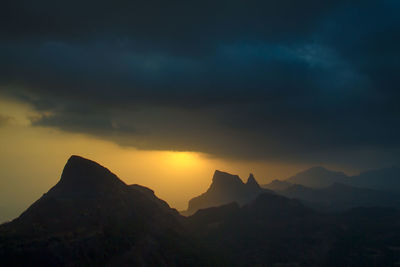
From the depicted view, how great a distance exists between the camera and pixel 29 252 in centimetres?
19350

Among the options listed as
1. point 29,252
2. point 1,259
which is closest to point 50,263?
point 29,252

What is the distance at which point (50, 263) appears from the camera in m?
194

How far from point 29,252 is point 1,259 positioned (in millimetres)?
14443

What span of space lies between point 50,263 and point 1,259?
87.2ft

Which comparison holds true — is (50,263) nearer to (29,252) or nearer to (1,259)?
(29,252)

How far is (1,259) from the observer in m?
186

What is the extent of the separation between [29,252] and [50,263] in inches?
559
